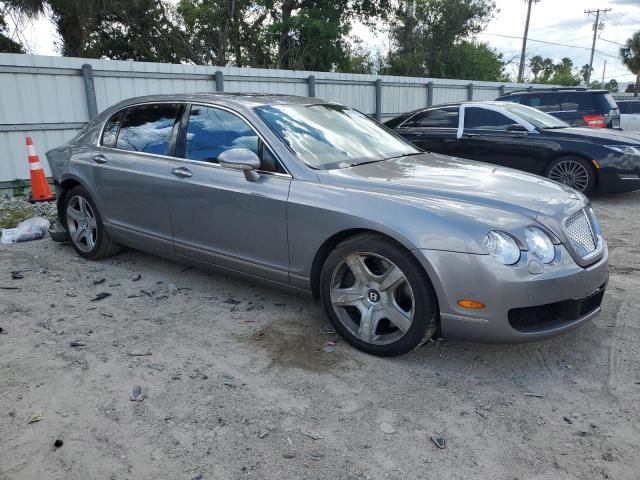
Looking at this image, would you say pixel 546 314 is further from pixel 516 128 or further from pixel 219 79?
pixel 219 79

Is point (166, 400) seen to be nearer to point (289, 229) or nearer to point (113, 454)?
point (113, 454)

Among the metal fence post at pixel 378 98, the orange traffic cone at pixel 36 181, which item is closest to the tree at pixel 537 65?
the metal fence post at pixel 378 98

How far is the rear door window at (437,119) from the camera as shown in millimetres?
8719

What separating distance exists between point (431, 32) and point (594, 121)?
22139 mm

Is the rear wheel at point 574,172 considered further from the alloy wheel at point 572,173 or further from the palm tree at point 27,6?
the palm tree at point 27,6

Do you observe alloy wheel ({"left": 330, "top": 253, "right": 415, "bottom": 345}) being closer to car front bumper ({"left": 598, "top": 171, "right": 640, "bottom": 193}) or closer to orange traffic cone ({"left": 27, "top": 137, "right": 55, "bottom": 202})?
car front bumper ({"left": 598, "top": 171, "right": 640, "bottom": 193})

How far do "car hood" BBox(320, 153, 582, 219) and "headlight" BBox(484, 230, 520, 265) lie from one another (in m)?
0.24

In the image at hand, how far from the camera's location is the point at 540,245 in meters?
2.91

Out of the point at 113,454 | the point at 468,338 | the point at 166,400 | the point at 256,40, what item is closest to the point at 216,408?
the point at 166,400

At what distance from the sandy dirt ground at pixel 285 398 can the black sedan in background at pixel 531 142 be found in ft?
12.9

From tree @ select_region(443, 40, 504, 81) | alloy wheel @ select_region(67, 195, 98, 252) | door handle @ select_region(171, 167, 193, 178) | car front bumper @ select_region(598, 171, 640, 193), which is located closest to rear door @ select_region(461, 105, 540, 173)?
car front bumper @ select_region(598, 171, 640, 193)

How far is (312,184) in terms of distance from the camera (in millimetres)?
3461

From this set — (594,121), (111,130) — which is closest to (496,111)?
(594,121)

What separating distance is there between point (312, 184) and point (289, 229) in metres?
0.34
